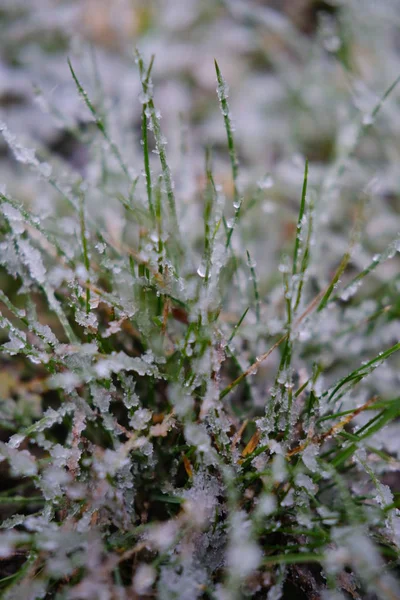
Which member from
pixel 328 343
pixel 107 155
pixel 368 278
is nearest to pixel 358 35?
pixel 368 278

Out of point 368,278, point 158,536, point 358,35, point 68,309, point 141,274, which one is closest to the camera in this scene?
point 158,536

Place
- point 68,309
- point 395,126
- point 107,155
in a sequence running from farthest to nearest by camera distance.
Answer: point 395,126
point 107,155
point 68,309

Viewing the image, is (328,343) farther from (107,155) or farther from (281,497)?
(107,155)

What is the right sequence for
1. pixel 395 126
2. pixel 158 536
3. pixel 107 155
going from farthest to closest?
pixel 395 126 < pixel 107 155 < pixel 158 536

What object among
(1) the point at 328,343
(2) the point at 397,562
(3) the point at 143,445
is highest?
(1) the point at 328,343

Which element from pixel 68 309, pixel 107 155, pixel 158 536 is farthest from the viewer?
pixel 107 155

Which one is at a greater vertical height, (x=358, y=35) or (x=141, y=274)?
(x=358, y=35)

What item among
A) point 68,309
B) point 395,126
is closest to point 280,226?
point 395,126

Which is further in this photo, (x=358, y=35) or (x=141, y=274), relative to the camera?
(x=358, y=35)

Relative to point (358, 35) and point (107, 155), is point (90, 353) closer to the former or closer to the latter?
point (107, 155)
